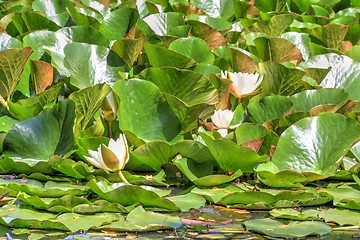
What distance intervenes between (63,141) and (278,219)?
36.6 inches

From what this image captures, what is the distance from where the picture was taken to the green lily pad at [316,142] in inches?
116

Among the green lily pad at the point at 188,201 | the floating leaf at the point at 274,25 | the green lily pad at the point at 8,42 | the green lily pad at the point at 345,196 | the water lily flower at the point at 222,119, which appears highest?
the green lily pad at the point at 8,42

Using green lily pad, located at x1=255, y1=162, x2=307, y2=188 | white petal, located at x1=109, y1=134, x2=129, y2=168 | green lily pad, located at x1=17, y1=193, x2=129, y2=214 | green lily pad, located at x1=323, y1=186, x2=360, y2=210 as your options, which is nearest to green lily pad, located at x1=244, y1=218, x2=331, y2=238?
green lily pad, located at x1=323, y1=186, x2=360, y2=210

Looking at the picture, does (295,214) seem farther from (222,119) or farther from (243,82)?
(243,82)

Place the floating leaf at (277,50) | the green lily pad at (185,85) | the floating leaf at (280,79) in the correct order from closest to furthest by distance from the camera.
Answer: the green lily pad at (185,85), the floating leaf at (280,79), the floating leaf at (277,50)

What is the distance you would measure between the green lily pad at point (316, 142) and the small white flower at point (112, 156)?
0.55 meters

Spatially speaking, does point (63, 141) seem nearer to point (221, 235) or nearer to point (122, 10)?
point (221, 235)

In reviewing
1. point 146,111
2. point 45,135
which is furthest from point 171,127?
point 45,135

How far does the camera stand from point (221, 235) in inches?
95.4

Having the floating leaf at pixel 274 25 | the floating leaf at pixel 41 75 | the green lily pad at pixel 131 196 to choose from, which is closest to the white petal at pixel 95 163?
the green lily pad at pixel 131 196

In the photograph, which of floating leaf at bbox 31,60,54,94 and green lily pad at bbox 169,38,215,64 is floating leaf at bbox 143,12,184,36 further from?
floating leaf at bbox 31,60,54,94

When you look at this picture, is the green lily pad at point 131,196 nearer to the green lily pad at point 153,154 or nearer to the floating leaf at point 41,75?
the green lily pad at point 153,154

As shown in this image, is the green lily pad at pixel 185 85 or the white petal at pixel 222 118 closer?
the white petal at pixel 222 118

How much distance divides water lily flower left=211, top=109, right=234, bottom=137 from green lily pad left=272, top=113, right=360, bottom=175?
23 centimetres
